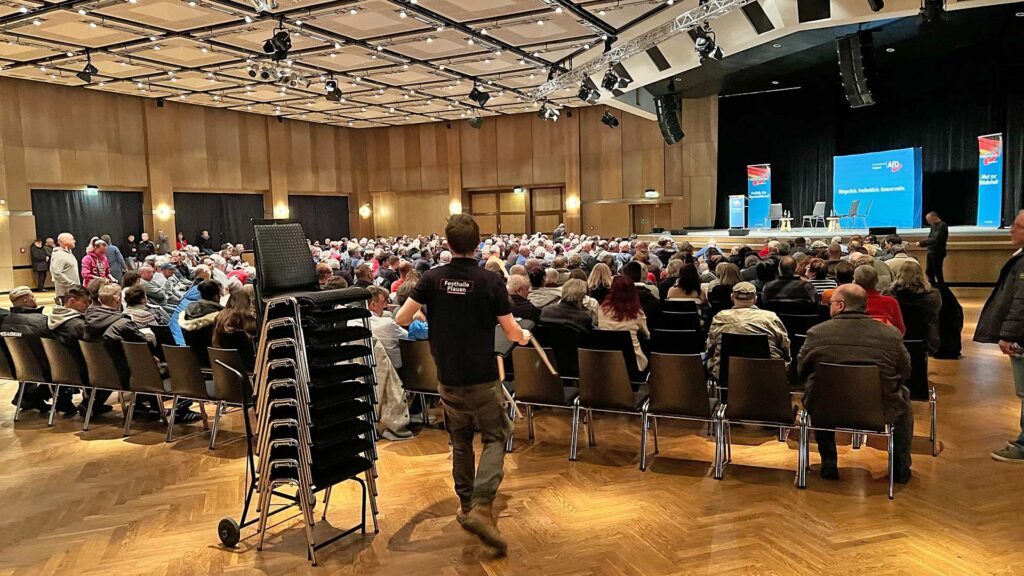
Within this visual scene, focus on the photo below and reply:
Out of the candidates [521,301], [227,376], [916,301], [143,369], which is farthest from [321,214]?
[916,301]

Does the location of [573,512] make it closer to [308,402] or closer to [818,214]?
[308,402]

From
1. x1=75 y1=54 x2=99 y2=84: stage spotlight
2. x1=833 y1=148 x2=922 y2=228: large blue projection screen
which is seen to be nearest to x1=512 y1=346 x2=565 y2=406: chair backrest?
x1=75 y1=54 x2=99 y2=84: stage spotlight

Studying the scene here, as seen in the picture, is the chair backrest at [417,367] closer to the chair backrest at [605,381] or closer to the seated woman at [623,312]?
the chair backrest at [605,381]

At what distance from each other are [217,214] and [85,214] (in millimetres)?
4169

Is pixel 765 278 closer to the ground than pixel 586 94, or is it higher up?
closer to the ground

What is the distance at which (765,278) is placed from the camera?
6.95 meters

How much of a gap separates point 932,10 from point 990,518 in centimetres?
630

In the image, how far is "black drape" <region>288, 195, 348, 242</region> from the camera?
84.0 ft

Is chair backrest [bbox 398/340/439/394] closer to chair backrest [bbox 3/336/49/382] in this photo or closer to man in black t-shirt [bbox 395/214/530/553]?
man in black t-shirt [bbox 395/214/530/553]

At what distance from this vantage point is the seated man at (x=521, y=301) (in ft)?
18.8

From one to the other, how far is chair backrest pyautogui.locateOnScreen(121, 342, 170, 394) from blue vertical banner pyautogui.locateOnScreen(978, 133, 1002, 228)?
16362 mm

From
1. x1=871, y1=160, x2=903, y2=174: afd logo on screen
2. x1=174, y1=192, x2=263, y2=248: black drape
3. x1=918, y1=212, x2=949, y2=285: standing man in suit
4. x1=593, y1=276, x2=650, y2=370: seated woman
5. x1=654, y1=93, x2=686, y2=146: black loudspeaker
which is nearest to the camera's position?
x1=593, y1=276, x2=650, y2=370: seated woman

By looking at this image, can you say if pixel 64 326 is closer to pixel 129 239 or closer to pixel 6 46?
pixel 6 46

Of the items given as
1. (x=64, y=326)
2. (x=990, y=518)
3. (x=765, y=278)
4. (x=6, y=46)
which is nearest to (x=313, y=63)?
(x=6, y=46)
